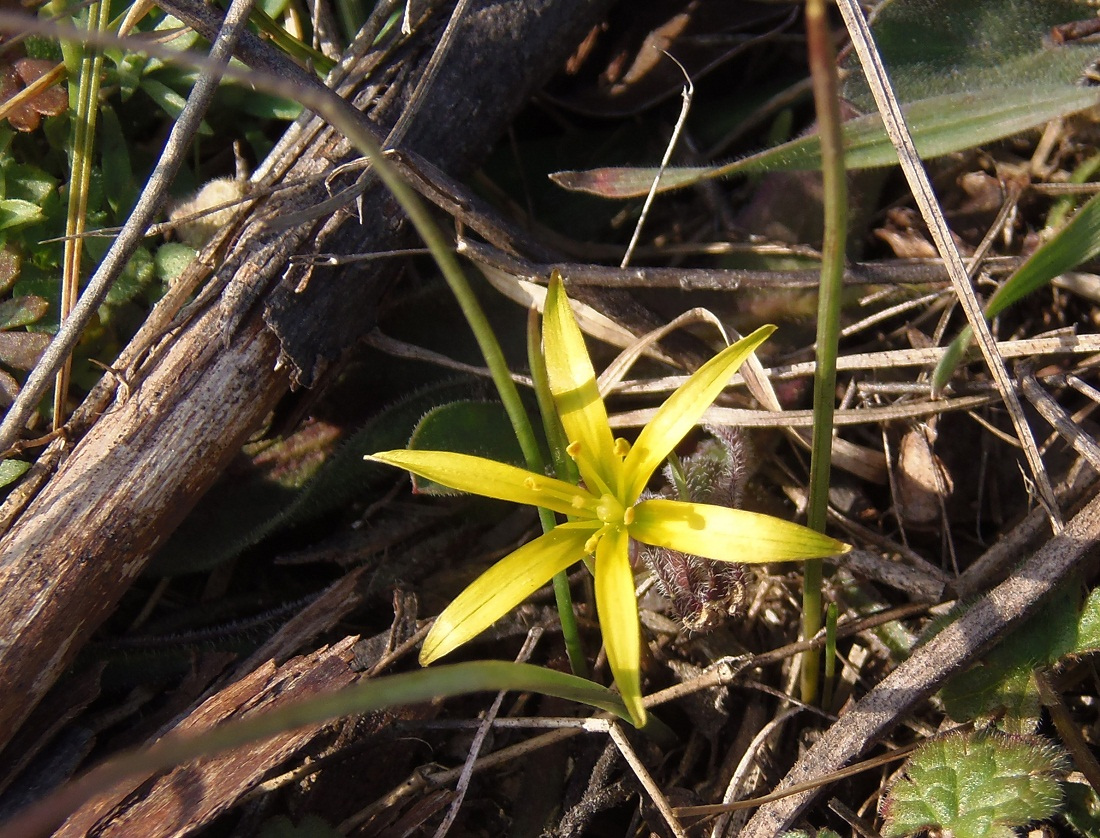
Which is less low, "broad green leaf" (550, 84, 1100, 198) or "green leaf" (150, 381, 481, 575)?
"broad green leaf" (550, 84, 1100, 198)

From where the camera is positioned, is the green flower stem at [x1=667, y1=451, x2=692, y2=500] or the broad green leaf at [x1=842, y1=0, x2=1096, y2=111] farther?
the broad green leaf at [x1=842, y1=0, x2=1096, y2=111]

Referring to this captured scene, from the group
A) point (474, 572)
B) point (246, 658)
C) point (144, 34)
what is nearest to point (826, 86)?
point (474, 572)

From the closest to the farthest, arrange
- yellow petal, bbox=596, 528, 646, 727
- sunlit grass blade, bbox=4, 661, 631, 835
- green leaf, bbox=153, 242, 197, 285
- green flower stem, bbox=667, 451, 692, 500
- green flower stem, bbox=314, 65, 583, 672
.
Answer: sunlit grass blade, bbox=4, 661, 631, 835, green flower stem, bbox=314, 65, 583, 672, yellow petal, bbox=596, 528, 646, 727, green flower stem, bbox=667, 451, 692, 500, green leaf, bbox=153, 242, 197, 285

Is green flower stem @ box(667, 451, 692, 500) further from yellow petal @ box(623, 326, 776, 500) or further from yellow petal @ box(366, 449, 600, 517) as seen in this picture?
yellow petal @ box(366, 449, 600, 517)

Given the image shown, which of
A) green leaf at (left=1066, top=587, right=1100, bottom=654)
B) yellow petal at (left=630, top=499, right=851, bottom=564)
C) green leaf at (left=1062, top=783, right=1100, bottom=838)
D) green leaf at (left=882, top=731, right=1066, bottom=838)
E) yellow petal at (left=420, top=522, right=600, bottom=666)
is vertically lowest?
green leaf at (left=1062, top=783, right=1100, bottom=838)

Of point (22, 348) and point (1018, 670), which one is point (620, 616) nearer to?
point (1018, 670)

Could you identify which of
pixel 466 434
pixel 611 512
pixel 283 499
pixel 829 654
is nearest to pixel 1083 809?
pixel 829 654

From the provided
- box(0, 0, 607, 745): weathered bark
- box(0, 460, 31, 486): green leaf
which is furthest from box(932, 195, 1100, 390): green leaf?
box(0, 460, 31, 486): green leaf

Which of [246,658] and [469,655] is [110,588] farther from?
[469,655]
